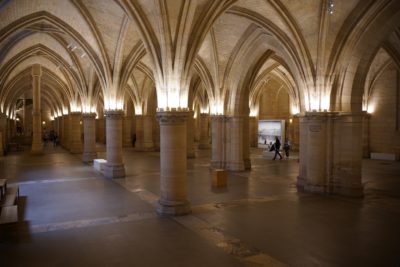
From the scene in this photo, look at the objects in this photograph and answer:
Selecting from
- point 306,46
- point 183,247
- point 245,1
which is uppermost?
point 245,1

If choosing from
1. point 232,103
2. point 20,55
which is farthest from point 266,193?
point 20,55

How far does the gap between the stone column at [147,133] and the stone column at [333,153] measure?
18975 millimetres

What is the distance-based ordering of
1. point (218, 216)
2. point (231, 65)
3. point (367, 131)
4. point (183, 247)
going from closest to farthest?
1. point (183, 247)
2. point (218, 216)
3. point (231, 65)
4. point (367, 131)

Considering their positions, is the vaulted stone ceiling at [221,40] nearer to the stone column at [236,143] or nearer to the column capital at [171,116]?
the column capital at [171,116]

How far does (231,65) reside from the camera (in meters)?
16.3

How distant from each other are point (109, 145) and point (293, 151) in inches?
686

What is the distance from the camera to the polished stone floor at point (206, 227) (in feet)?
20.1

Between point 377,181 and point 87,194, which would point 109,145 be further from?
point 377,181

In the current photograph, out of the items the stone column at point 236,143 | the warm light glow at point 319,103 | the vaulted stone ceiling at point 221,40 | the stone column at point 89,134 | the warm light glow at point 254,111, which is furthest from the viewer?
the warm light glow at point 254,111

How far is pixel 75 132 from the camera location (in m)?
26.8

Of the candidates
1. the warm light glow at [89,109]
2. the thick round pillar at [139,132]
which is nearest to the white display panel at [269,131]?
the thick round pillar at [139,132]

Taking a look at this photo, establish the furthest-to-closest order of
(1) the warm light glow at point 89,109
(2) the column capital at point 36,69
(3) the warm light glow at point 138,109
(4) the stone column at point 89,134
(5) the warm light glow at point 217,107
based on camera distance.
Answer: (3) the warm light glow at point 138,109 → (2) the column capital at point 36,69 → (1) the warm light glow at point 89,109 → (4) the stone column at point 89,134 → (5) the warm light glow at point 217,107

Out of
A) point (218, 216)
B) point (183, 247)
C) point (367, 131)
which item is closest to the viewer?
point (183, 247)

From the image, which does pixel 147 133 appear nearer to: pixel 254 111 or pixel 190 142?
pixel 190 142
